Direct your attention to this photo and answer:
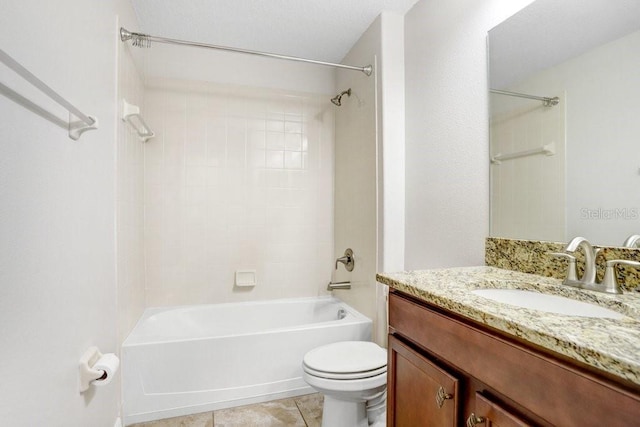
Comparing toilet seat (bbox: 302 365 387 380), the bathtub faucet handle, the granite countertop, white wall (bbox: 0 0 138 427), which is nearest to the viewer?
the granite countertop

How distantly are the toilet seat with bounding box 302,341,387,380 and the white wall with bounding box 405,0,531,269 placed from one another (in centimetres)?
57

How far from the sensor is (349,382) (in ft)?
4.60

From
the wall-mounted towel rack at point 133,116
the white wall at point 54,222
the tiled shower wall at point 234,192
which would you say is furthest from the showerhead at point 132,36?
the tiled shower wall at point 234,192

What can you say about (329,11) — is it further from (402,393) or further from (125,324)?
(125,324)

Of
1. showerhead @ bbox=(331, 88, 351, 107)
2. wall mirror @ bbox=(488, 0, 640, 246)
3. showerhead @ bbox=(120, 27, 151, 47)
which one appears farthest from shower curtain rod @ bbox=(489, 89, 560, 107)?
showerhead @ bbox=(120, 27, 151, 47)

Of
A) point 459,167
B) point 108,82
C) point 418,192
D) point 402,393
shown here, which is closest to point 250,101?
point 108,82

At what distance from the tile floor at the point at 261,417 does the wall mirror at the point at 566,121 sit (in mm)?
1398

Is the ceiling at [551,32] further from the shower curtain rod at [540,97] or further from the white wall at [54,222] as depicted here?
the white wall at [54,222]

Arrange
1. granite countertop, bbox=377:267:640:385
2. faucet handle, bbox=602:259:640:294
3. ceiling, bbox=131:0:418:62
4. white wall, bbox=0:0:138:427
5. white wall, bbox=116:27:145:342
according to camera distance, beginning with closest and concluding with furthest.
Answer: granite countertop, bbox=377:267:640:385, white wall, bbox=0:0:138:427, faucet handle, bbox=602:259:640:294, white wall, bbox=116:27:145:342, ceiling, bbox=131:0:418:62

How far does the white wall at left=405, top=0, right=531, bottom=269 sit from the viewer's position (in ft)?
4.64

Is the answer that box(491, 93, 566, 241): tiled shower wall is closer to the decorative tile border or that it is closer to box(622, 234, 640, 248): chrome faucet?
the decorative tile border

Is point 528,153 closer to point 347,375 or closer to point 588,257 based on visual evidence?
point 588,257

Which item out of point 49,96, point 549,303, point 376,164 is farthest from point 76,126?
point 549,303

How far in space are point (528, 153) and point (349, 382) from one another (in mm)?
1215
